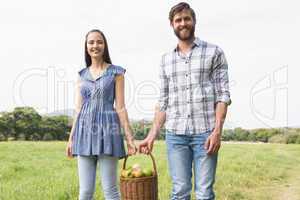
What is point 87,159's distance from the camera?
16.1ft

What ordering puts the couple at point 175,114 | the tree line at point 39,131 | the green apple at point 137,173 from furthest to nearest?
the tree line at point 39,131 < the green apple at point 137,173 < the couple at point 175,114

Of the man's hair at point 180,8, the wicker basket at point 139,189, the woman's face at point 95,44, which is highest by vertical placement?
the man's hair at point 180,8

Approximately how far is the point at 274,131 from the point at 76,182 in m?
20.4

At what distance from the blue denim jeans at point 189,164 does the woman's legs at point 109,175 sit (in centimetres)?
64

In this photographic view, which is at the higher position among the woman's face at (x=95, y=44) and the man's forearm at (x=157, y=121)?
the woman's face at (x=95, y=44)

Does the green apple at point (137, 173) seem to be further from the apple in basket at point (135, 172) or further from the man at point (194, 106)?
the man at point (194, 106)

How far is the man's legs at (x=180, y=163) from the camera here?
14.7 feet

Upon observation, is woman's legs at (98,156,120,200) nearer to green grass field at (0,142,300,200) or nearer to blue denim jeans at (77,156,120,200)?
blue denim jeans at (77,156,120,200)

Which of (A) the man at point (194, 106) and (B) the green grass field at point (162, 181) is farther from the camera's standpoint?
(B) the green grass field at point (162, 181)

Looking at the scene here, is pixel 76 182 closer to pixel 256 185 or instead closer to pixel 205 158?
pixel 256 185

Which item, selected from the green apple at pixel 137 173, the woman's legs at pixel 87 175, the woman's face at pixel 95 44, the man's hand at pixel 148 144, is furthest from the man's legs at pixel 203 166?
the woman's face at pixel 95 44

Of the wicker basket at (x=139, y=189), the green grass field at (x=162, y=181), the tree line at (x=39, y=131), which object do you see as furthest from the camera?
the tree line at (x=39, y=131)

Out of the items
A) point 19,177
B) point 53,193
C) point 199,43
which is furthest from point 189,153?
point 19,177

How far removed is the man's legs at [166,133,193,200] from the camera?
4492 mm
